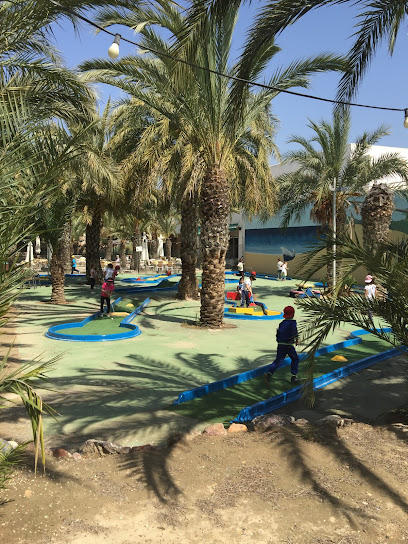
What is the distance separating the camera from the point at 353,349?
12.0m

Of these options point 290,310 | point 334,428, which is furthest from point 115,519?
point 290,310

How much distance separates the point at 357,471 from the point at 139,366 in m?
5.48

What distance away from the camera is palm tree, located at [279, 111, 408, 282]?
21.4m

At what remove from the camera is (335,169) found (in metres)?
21.2

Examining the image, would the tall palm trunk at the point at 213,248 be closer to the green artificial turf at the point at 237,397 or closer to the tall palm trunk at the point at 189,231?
the tall palm trunk at the point at 189,231

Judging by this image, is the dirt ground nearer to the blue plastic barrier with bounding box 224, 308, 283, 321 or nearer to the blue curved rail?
the blue curved rail

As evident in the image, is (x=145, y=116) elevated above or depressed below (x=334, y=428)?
above

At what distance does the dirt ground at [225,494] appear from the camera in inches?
160

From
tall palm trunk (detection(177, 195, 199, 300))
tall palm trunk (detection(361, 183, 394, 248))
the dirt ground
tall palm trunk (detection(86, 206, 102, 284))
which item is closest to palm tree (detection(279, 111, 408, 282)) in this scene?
tall palm trunk (detection(361, 183, 394, 248))

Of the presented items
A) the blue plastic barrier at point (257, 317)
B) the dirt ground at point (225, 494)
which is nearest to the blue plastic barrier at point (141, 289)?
the blue plastic barrier at point (257, 317)

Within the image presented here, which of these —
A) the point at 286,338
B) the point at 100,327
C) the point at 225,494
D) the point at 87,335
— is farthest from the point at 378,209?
the point at 225,494

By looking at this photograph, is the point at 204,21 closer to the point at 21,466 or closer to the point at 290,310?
the point at 290,310

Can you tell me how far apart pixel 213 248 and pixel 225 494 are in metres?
10.0

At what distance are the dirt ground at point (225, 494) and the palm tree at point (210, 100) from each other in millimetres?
8611
